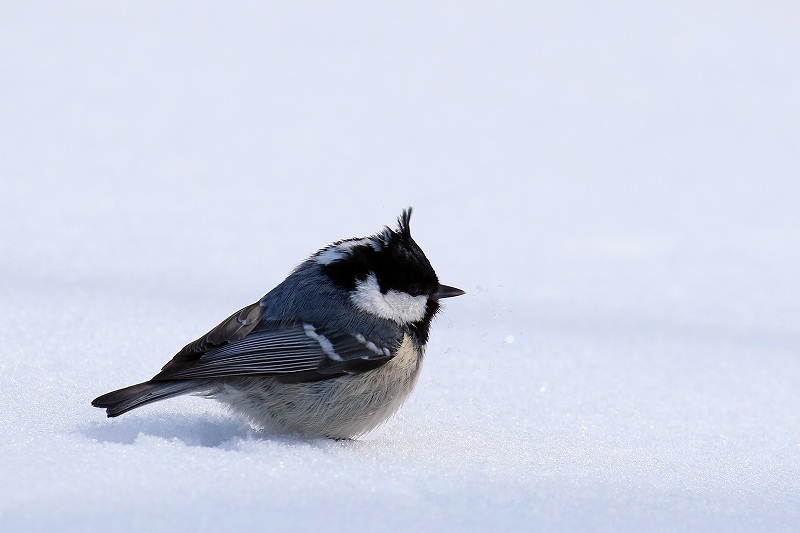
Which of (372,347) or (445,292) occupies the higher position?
(445,292)

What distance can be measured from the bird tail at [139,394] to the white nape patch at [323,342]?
1.31 ft

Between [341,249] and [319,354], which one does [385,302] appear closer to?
[341,249]

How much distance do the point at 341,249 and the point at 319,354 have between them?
1.46 ft

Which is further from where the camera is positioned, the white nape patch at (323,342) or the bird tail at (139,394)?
the white nape patch at (323,342)

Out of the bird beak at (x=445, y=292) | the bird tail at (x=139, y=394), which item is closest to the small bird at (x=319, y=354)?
the bird tail at (x=139, y=394)

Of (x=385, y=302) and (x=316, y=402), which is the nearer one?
(x=316, y=402)

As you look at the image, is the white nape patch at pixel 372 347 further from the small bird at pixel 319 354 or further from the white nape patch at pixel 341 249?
the white nape patch at pixel 341 249

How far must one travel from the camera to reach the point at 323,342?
10.0 feet

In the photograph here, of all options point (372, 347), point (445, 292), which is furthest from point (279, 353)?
point (445, 292)

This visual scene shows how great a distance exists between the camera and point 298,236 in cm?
606

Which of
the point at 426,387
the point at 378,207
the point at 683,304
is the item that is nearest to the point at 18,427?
the point at 426,387

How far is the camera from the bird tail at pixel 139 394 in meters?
2.81

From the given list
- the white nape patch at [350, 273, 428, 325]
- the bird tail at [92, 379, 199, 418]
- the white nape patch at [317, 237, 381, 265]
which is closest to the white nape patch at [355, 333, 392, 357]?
the white nape patch at [350, 273, 428, 325]

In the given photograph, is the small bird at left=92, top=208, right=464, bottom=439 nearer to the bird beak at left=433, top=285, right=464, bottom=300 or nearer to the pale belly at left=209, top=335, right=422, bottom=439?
the pale belly at left=209, top=335, right=422, bottom=439
